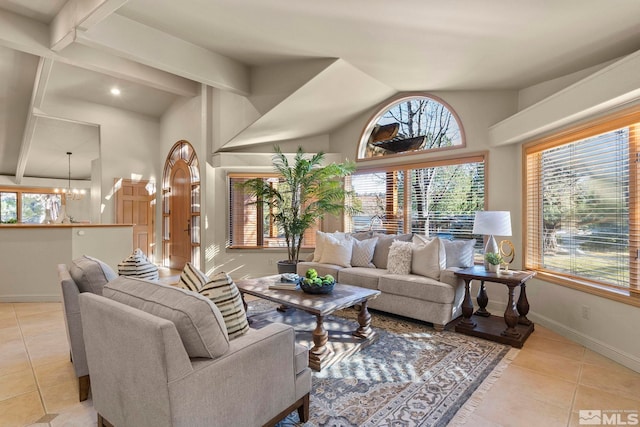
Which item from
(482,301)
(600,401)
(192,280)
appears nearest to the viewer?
(192,280)

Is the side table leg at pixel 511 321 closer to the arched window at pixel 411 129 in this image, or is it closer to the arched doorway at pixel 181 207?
the arched window at pixel 411 129

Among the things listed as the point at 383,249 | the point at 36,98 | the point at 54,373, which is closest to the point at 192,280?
the point at 54,373

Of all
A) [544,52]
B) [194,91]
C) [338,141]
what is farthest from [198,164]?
[544,52]

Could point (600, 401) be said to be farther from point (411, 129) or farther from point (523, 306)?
point (411, 129)

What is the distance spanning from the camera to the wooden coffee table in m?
2.62

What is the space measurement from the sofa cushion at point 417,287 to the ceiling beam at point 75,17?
3579 mm

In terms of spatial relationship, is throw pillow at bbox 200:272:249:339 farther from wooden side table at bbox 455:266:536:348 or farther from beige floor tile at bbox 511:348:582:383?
wooden side table at bbox 455:266:536:348

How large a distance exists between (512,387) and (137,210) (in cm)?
703

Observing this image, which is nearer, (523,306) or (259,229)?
(523,306)

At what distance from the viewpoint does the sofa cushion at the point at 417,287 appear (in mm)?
3385

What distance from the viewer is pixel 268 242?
19.5 feet

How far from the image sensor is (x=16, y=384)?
7.74 ft

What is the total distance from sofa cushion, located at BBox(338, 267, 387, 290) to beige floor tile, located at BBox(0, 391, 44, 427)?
2.94 metres

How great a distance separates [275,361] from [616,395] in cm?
232
